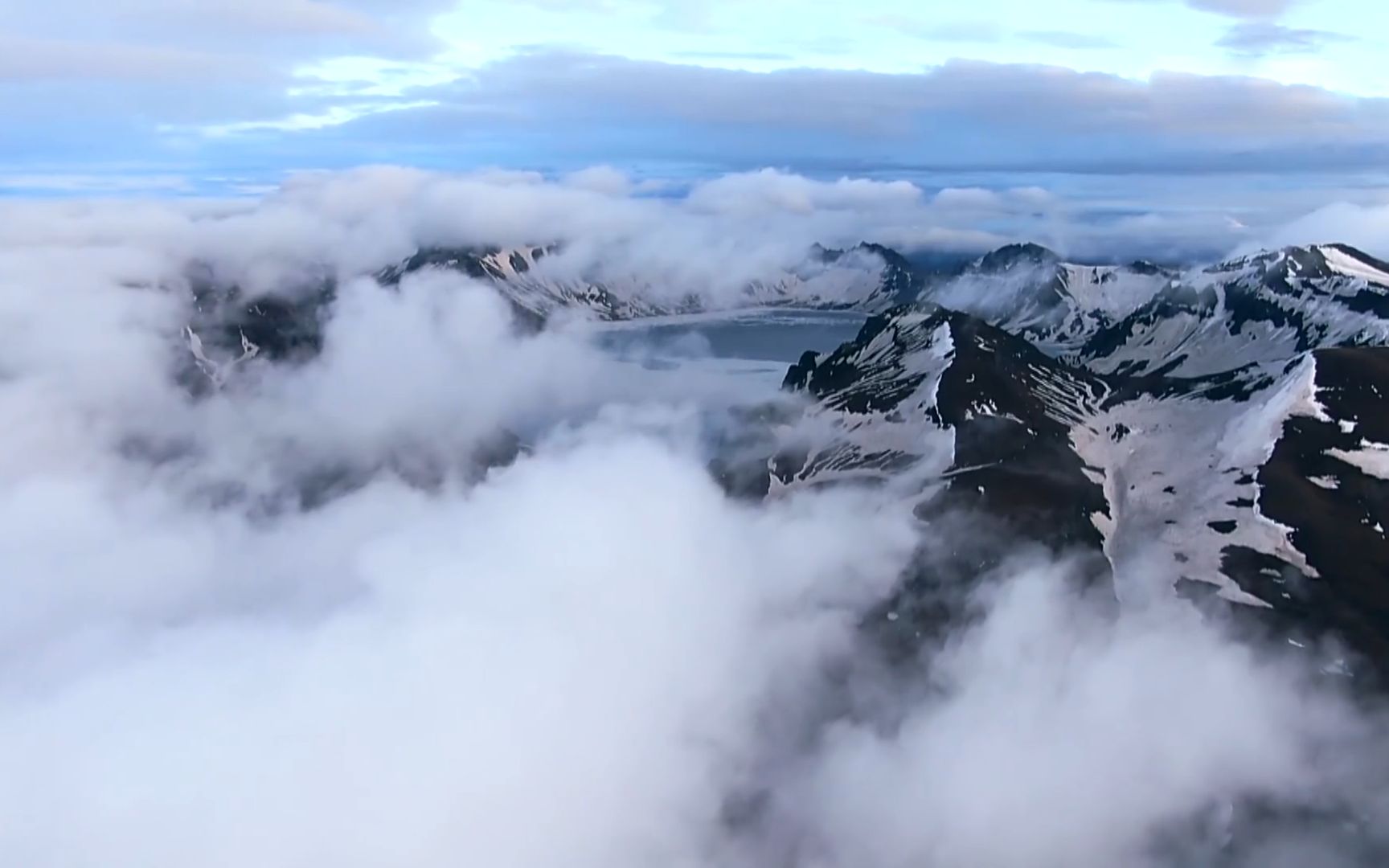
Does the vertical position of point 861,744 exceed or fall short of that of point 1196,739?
it falls short

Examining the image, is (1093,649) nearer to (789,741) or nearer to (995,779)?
(995,779)

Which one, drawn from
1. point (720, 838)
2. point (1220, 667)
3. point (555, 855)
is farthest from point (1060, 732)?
point (555, 855)

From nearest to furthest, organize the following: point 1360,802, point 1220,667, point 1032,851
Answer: point 1360,802, point 1032,851, point 1220,667

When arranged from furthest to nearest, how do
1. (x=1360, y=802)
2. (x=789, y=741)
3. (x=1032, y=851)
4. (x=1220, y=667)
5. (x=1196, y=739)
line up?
1. (x=789, y=741)
2. (x=1220, y=667)
3. (x=1196, y=739)
4. (x=1032, y=851)
5. (x=1360, y=802)

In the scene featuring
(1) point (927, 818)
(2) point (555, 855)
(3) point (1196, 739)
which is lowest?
(2) point (555, 855)

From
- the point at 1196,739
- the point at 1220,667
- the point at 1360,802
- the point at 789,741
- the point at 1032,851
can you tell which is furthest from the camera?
the point at 789,741

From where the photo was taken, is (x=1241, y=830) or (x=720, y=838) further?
(x=720, y=838)

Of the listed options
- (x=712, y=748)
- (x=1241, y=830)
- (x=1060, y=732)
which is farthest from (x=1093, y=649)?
(x=712, y=748)

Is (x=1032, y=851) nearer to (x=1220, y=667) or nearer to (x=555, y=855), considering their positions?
(x=1220, y=667)

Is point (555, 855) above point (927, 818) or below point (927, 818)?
below

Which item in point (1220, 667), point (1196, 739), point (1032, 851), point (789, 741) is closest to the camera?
point (1032, 851)
